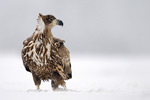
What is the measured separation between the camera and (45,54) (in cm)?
1331

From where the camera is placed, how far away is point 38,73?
13.5 m

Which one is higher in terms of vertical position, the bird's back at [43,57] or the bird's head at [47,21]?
the bird's head at [47,21]

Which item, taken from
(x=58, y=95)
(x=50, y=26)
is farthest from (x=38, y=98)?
(x=50, y=26)

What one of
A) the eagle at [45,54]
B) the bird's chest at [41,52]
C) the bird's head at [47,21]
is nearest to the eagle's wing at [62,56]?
the eagle at [45,54]

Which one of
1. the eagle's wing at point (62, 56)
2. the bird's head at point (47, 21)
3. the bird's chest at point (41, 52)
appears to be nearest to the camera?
the bird's head at point (47, 21)

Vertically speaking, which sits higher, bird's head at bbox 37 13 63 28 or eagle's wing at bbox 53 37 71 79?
bird's head at bbox 37 13 63 28

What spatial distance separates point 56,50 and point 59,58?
11.3 inches

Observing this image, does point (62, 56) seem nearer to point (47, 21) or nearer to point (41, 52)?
point (41, 52)

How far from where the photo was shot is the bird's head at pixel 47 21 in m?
13.2

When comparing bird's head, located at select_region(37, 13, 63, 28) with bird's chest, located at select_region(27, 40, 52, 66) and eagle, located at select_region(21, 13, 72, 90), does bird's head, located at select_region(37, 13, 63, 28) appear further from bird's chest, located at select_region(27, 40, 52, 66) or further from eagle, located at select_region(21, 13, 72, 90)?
bird's chest, located at select_region(27, 40, 52, 66)

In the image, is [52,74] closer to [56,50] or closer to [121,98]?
[56,50]

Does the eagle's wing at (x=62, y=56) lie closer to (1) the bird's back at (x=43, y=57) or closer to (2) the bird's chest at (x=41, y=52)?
(1) the bird's back at (x=43, y=57)

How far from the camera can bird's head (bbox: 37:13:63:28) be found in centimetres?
1319

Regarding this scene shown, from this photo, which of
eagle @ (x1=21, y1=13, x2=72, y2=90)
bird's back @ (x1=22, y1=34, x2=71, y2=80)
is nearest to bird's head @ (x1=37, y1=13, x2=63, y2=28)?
eagle @ (x1=21, y1=13, x2=72, y2=90)
